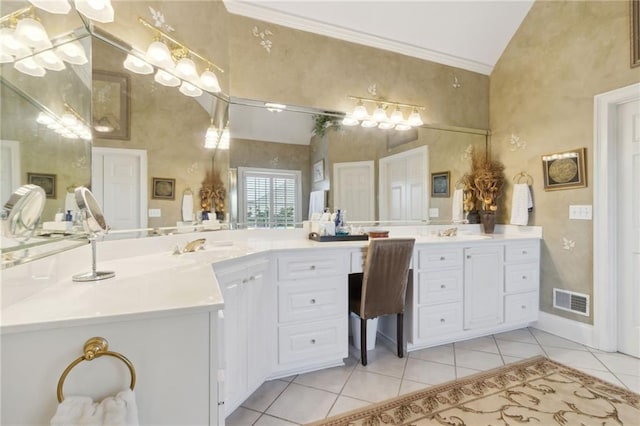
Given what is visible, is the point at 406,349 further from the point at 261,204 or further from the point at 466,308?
the point at 261,204

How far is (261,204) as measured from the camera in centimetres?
225

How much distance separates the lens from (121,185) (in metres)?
1.42

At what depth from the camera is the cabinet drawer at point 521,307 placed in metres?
2.48

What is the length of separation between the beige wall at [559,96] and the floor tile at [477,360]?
0.96 m

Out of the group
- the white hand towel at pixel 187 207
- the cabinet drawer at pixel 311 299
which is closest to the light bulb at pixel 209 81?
the white hand towel at pixel 187 207

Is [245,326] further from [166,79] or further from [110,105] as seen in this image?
[166,79]

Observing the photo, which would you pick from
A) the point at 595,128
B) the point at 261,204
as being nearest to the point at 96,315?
the point at 261,204

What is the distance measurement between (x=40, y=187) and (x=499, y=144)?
11.8 ft

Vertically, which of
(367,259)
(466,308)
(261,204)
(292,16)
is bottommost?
(466,308)

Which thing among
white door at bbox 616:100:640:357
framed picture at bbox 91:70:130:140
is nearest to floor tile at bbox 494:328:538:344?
white door at bbox 616:100:640:357

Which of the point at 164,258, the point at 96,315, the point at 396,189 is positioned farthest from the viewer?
the point at 396,189

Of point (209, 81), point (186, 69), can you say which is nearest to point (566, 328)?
point (209, 81)

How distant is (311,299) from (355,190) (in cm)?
112

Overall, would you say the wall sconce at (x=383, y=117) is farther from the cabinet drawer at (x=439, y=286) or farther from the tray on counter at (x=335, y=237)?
the cabinet drawer at (x=439, y=286)
